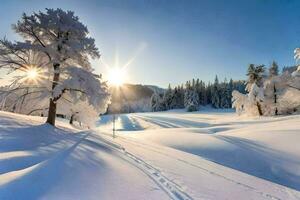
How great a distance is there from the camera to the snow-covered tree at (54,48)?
16.4 m

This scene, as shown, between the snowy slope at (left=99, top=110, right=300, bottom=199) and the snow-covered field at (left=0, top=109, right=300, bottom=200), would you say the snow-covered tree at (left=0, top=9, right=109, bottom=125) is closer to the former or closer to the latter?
the snow-covered field at (left=0, top=109, right=300, bottom=200)

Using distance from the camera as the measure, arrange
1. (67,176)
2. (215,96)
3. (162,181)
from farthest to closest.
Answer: (215,96)
(162,181)
(67,176)

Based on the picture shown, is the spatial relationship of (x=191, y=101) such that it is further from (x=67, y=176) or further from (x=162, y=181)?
(x=67, y=176)

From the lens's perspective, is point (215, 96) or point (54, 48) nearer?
point (54, 48)

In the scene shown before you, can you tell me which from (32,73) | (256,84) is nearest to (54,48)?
(32,73)

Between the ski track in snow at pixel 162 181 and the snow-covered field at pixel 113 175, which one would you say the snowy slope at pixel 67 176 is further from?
the ski track in snow at pixel 162 181

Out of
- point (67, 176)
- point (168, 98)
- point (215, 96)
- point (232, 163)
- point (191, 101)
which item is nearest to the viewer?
point (67, 176)

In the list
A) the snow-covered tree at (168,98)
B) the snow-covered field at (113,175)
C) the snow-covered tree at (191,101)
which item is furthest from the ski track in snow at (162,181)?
the snow-covered tree at (168,98)

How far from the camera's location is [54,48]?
1689 centimetres

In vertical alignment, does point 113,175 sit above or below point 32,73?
below

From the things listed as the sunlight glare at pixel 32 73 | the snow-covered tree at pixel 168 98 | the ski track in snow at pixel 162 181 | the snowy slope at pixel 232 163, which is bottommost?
the snowy slope at pixel 232 163

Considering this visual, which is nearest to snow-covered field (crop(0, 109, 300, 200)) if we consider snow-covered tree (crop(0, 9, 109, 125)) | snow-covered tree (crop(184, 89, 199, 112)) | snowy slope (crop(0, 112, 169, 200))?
snowy slope (crop(0, 112, 169, 200))

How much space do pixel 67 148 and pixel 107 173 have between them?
152 inches

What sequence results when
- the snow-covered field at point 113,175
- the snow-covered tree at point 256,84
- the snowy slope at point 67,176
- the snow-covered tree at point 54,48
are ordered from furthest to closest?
the snow-covered tree at point 256,84 → the snow-covered tree at point 54,48 → the snow-covered field at point 113,175 → the snowy slope at point 67,176
